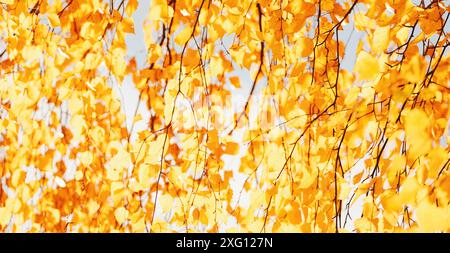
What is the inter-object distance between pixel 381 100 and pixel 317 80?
57cm

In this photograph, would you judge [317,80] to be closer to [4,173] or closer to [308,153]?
[308,153]

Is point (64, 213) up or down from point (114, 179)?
up

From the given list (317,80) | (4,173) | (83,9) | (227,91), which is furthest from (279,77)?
(4,173)

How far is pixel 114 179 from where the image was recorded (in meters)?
1.79

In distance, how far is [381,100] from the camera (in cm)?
139

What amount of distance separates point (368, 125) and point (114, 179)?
779 millimetres

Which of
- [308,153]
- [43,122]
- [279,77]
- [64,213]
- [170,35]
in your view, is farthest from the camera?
[64,213]

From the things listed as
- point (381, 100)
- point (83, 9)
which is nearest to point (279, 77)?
point (381, 100)
